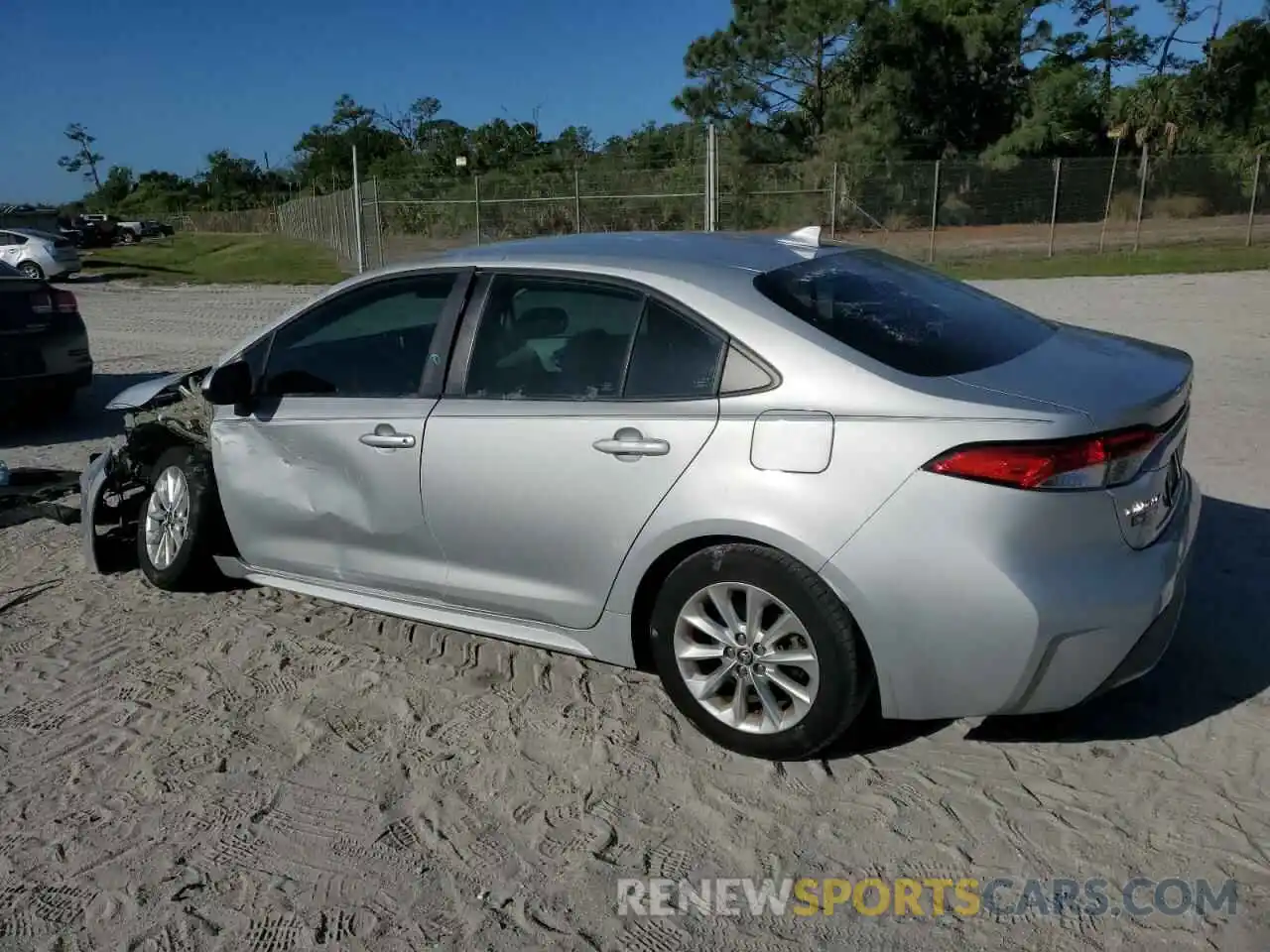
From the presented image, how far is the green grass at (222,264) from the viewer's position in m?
27.9

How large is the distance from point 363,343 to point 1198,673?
338cm

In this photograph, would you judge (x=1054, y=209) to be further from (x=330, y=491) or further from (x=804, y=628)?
(x=804, y=628)

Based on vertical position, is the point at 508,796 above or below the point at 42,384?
below

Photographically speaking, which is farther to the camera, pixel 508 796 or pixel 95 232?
pixel 95 232

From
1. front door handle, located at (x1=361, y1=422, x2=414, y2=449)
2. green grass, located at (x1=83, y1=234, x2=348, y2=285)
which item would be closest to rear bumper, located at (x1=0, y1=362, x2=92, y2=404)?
front door handle, located at (x1=361, y1=422, x2=414, y2=449)

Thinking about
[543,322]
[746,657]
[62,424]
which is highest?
[543,322]

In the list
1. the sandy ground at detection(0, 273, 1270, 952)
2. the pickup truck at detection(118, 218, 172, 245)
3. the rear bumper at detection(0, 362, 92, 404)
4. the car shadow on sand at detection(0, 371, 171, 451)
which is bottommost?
the pickup truck at detection(118, 218, 172, 245)

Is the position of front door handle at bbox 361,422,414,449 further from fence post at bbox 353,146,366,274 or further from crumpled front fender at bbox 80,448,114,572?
fence post at bbox 353,146,366,274

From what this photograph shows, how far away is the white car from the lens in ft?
93.0

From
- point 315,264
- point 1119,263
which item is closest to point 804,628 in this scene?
point 1119,263

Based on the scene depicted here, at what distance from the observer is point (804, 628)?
333 cm

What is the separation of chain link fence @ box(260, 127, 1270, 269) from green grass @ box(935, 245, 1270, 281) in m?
0.76

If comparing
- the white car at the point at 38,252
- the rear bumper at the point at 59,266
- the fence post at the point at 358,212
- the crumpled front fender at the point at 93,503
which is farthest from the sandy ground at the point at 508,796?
the rear bumper at the point at 59,266

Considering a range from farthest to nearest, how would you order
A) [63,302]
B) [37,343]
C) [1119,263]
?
[1119,263]
[63,302]
[37,343]
